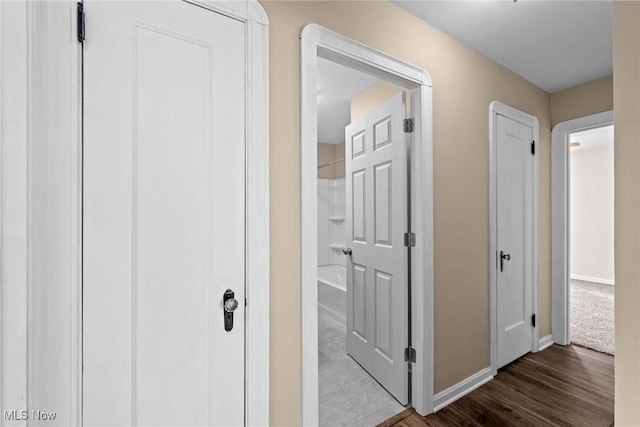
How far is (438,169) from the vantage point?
6.23 feet

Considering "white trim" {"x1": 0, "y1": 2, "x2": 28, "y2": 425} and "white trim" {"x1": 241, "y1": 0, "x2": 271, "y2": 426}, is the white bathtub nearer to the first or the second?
"white trim" {"x1": 241, "y1": 0, "x2": 271, "y2": 426}

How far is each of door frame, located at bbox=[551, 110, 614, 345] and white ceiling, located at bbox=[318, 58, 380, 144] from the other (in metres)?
1.98

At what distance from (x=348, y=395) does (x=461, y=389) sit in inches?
31.7

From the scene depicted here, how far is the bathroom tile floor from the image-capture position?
5.76 feet

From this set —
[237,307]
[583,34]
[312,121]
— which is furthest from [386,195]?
[583,34]

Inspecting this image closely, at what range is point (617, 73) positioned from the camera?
64 centimetres

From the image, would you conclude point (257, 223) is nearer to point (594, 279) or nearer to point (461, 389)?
point (461, 389)

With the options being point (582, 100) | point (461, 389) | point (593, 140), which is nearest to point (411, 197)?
point (461, 389)

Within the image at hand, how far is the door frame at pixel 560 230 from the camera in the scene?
2795 millimetres

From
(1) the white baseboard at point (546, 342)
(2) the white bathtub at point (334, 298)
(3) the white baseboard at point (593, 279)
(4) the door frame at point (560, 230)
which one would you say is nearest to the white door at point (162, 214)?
(2) the white bathtub at point (334, 298)

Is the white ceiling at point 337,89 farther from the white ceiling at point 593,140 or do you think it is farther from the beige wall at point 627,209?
the white ceiling at point 593,140

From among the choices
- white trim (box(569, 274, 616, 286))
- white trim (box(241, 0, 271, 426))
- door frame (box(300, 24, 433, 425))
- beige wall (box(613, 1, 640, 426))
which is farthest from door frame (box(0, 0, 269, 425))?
white trim (box(569, 274, 616, 286))

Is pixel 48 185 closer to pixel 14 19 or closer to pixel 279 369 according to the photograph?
pixel 14 19

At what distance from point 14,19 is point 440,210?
6.76 ft
